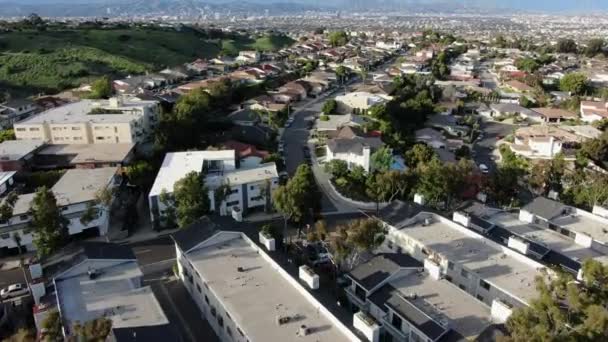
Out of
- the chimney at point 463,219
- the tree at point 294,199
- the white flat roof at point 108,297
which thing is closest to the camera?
the white flat roof at point 108,297

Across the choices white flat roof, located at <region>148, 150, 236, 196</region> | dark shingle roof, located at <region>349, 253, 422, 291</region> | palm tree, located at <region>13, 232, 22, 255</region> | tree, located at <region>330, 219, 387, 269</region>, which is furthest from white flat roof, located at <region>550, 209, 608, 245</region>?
palm tree, located at <region>13, 232, 22, 255</region>

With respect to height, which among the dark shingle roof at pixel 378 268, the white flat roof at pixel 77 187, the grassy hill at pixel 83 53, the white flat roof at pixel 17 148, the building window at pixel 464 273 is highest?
the grassy hill at pixel 83 53

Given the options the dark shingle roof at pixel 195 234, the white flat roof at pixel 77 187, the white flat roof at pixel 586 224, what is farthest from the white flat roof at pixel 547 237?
the white flat roof at pixel 77 187

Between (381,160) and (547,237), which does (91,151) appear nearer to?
(381,160)

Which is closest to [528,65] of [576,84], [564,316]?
[576,84]

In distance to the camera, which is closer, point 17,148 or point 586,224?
point 586,224

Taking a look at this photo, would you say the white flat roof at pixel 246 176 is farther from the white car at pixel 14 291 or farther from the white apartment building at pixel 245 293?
the white car at pixel 14 291

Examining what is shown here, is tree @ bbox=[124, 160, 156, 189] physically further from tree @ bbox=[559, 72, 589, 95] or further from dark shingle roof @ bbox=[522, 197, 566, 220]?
tree @ bbox=[559, 72, 589, 95]

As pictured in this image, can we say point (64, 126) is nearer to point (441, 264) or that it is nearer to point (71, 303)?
point (71, 303)
